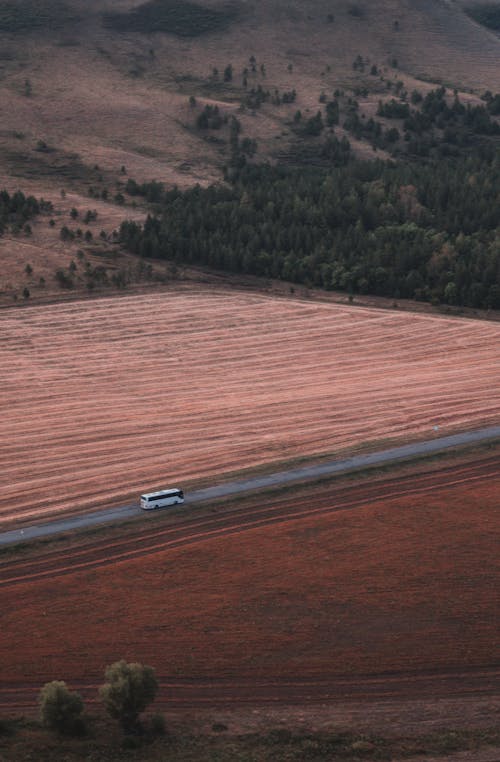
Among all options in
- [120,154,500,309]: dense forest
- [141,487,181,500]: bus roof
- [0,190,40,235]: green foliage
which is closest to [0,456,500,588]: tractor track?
[141,487,181,500]: bus roof

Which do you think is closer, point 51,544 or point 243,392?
point 51,544

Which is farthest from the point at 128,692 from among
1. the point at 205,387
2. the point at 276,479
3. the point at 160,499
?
the point at 205,387

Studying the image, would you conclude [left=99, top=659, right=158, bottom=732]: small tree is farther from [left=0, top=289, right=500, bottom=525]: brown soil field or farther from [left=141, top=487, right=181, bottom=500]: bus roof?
[left=0, top=289, right=500, bottom=525]: brown soil field

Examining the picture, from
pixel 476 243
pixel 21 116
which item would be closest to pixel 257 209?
pixel 476 243

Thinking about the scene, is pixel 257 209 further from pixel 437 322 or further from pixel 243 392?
pixel 243 392

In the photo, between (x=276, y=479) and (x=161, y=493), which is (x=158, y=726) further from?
(x=276, y=479)
